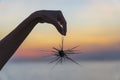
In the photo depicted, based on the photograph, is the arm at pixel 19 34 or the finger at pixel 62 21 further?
the arm at pixel 19 34

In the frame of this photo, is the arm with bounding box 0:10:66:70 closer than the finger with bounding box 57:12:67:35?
No

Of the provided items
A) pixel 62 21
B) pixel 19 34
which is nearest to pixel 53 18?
pixel 62 21

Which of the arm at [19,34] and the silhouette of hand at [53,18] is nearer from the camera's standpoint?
the silhouette of hand at [53,18]

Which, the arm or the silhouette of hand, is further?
the arm

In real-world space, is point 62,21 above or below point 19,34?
above

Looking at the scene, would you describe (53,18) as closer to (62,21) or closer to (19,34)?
(62,21)
